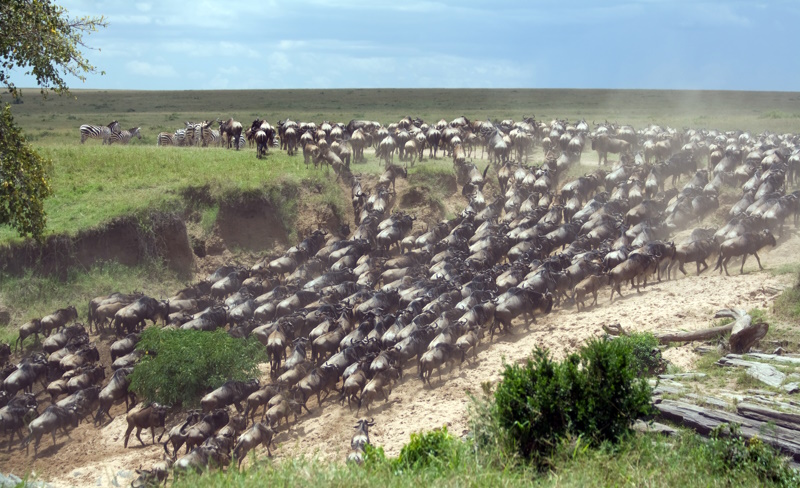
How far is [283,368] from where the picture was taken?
15.5m

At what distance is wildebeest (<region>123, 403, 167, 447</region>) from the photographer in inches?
544

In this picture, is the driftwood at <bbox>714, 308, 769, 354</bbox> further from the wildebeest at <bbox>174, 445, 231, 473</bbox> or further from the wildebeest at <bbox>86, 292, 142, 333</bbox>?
the wildebeest at <bbox>86, 292, 142, 333</bbox>

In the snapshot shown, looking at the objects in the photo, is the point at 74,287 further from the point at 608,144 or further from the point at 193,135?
the point at 608,144

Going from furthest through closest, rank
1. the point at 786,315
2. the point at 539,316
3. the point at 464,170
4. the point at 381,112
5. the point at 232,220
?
the point at 381,112
the point at 464,170
the point at 232,220
the point at 539,316
the point at 786,315

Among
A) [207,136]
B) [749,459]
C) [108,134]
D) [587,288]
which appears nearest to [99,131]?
[108,134]

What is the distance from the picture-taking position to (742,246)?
1794 cm

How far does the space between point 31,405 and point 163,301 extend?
4741mm

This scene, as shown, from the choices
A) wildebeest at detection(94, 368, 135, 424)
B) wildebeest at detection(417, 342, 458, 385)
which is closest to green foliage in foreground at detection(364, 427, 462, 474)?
wildebeest at detection(417, 342, 458, 385)

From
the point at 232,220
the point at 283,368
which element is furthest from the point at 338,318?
the point at 232,220

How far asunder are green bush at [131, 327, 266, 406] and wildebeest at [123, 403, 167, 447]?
68 cm

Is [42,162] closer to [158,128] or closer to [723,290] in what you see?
[723,290]

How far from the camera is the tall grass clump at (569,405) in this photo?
30.7 ft

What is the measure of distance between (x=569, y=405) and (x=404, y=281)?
992cm

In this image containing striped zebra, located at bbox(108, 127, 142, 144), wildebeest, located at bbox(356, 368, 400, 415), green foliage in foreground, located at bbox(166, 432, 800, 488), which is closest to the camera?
green foliage in foreground, located at bbox(166, 432, 800, 488)
